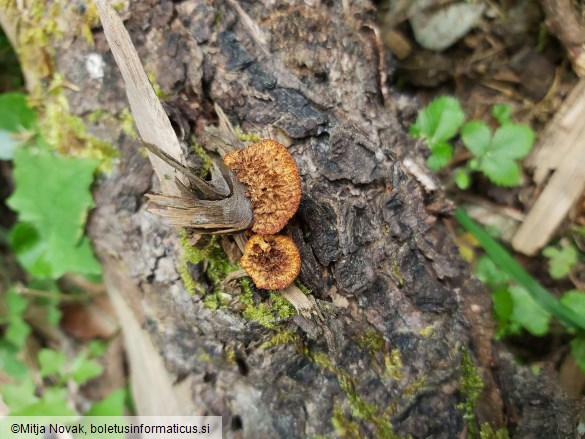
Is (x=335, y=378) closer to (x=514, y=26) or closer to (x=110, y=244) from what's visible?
(x=110, y=244)

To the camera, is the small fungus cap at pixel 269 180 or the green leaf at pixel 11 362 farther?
the green leaf at pixel 11 362

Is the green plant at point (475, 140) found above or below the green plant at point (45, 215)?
above

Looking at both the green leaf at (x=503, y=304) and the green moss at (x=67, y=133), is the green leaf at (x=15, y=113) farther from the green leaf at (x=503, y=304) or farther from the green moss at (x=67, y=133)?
the green leaf at (x=503, y=304)

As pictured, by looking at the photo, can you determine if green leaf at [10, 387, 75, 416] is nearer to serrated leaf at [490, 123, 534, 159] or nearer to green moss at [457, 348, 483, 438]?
green moss at [457, 348, 483, 438]

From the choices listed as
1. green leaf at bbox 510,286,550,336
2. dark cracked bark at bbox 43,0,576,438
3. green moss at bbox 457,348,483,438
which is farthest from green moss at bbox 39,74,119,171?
green leaf at bbox 510,286,550,336

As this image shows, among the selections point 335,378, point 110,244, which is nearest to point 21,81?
point 110,244

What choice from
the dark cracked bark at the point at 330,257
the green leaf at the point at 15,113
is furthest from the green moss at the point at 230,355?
the green leaf at the point at 15,113

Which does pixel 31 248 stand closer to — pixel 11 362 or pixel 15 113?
pixel 15 113

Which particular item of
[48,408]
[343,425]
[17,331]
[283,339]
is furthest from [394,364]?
[17,331]
